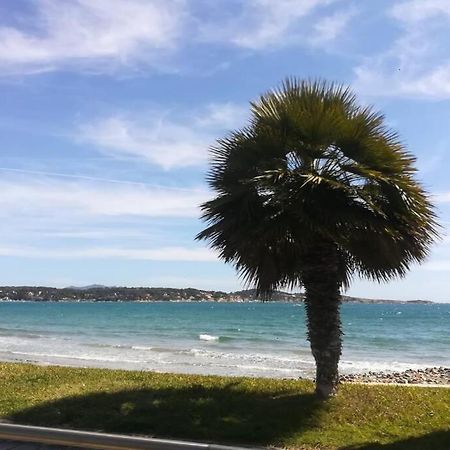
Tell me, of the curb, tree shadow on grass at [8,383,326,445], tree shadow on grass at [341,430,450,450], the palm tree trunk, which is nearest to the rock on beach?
the palm tree trunk

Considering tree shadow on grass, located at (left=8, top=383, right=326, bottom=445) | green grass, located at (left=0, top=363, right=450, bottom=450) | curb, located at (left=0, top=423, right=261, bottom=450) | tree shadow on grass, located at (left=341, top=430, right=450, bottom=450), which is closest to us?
curb, located at (left=0, top=423, right=261, bottom=450)

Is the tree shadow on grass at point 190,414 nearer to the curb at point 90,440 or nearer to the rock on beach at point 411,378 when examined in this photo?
the curb at point 90,440

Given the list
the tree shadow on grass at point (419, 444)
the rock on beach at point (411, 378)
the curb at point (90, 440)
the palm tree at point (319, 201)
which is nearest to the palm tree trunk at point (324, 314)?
the palm tree at point (319, 201)

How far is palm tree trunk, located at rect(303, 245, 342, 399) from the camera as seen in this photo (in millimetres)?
9945

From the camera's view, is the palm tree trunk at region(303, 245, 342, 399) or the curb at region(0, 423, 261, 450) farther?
the palm tree trunk at region(303, 245, 342, 399)

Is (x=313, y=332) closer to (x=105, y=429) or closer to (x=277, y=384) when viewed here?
(x=277, y=384)

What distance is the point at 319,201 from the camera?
9.59 meters

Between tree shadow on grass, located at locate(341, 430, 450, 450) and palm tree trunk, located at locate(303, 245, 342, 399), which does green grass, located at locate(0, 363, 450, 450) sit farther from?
palm tree trunk, located at locate(303, 245, 342, 399)

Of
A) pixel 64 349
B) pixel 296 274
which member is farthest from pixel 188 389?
pixel 64 349

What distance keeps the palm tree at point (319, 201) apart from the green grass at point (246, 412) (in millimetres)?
885

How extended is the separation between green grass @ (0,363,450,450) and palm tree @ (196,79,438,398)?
0.89m

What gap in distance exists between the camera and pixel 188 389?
36.3 ft

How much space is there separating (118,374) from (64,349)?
798 inches

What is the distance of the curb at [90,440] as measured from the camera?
5.87 meters
